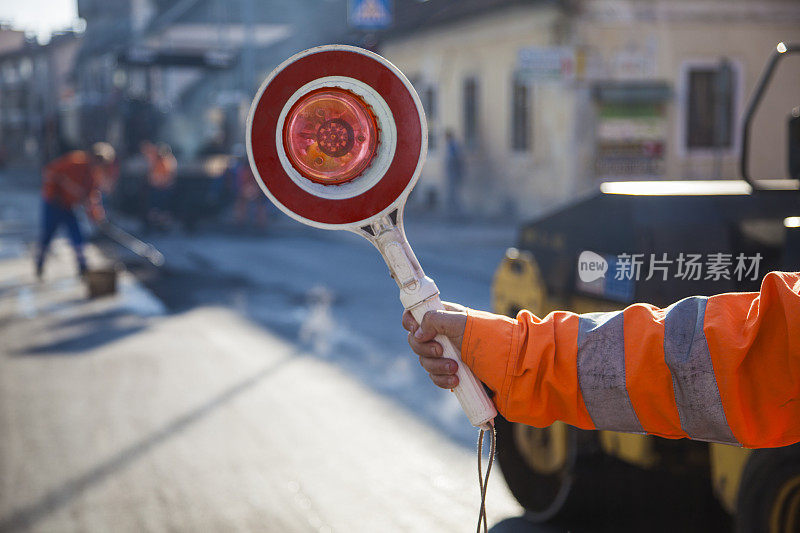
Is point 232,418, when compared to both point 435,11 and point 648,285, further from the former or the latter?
point 435,11

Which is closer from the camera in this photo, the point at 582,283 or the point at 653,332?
the point at 653,332

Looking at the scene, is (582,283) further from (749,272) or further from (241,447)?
(241,447)

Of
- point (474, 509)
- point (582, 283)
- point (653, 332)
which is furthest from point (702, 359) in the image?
point (474, 509)

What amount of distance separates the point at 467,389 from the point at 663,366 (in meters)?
0.39

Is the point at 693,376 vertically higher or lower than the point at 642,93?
lower

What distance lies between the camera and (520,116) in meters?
22.4

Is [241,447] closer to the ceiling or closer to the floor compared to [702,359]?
closer to the floor

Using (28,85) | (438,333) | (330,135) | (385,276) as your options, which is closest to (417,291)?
(438,333)

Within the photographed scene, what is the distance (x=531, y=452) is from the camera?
3943 mm

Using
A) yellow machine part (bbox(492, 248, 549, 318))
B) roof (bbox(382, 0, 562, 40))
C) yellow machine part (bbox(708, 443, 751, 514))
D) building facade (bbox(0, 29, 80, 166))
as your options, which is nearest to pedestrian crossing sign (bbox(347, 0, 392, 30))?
roof (bbox(382, 0, 562, 40))

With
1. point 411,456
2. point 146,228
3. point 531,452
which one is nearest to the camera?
point 531,452

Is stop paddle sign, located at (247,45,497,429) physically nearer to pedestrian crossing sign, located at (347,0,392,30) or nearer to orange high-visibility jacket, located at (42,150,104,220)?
orange high-visibility jacket, located at (42,150,104,220)

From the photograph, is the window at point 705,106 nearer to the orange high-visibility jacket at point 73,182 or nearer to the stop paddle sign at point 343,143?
the orange high-visibility jacket at point 73,182

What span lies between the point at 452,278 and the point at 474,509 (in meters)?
8.04
